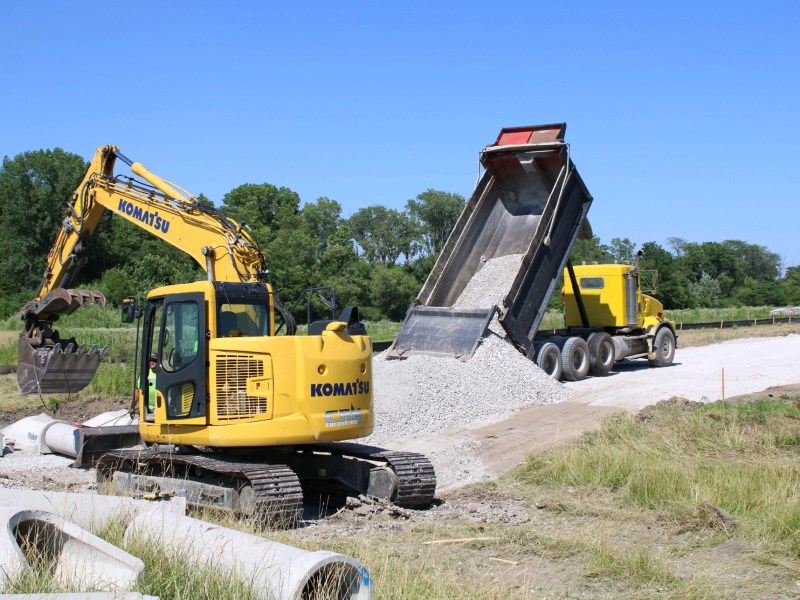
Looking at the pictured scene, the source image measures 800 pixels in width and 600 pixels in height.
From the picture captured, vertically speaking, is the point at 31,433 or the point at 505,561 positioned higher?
the point at 31,433

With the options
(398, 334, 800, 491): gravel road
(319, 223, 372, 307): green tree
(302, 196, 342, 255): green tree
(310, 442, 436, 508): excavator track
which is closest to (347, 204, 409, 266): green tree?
(302, 196, 342, 255): green tree

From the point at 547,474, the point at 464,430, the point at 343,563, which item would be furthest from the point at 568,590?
the point at 464,430

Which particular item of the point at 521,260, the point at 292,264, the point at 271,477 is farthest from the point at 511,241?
the point at 292,264

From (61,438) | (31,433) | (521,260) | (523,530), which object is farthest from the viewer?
(521,260)

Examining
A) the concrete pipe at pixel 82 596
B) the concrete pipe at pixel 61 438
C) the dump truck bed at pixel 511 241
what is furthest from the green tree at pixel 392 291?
the concrete pipe at pixel 82 596

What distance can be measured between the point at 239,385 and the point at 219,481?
955mm

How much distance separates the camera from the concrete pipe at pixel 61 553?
4.95 metres

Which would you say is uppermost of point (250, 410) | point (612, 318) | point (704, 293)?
point (704, 293)

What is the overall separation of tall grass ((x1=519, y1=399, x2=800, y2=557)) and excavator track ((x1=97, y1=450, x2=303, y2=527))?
3.11m

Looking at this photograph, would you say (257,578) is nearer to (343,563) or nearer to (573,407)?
(343,563)

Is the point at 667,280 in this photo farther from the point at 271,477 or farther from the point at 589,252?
the point at 271,477

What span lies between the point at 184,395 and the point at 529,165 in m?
11.8

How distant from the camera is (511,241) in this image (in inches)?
758

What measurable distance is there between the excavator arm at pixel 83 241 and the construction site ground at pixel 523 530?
1500mm
